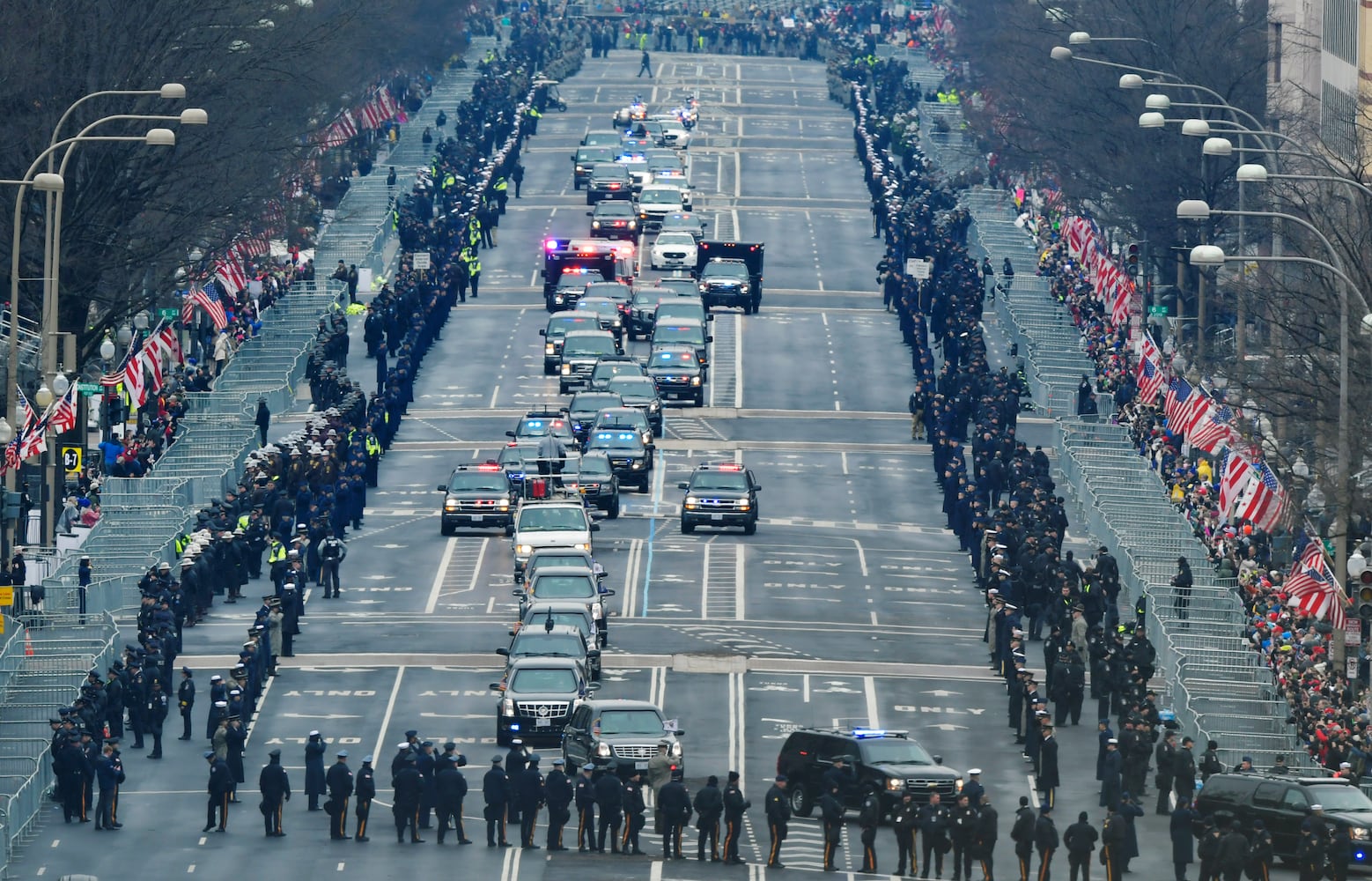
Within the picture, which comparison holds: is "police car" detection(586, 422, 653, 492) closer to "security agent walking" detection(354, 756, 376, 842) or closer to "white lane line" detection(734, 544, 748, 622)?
A: "white lane line" detection(734, 544, 748, 622)

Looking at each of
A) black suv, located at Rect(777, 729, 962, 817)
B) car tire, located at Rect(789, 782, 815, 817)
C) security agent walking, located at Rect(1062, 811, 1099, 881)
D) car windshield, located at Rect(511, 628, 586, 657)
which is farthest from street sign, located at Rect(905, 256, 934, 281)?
security agent walking, located at Rect(1062, 811, 1099, 881)

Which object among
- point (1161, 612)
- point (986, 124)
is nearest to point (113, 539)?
point (1161, 612)

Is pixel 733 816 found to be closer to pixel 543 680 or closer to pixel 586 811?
pixel 586 811

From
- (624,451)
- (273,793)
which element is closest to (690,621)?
(624,451)

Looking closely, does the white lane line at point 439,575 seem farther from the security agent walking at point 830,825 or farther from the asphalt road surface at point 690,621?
the security agent walking at point 830,825

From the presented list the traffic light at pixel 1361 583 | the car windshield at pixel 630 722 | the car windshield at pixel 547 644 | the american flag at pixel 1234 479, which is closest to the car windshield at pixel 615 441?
the american flag at pixel 1234 479

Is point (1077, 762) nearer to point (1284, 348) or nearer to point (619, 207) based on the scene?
point (1284, 348)
